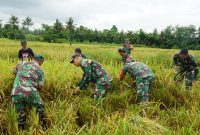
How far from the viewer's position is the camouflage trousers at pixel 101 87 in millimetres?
5981

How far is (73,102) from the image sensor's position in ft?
18.5

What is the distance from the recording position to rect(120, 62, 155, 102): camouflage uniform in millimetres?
6176

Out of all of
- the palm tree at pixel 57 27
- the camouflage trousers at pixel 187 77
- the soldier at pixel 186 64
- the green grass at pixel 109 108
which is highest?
the palm tree at pixel 57 27

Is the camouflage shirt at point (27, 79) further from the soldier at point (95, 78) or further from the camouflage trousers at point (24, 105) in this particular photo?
the soldier at point (95, 78)

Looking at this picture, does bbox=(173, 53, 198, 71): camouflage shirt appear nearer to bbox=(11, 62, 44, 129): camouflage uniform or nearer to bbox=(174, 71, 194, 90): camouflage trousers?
bbox=(174, 71, 194, 90): camouflage trousers

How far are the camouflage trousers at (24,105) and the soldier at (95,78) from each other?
3.17ft

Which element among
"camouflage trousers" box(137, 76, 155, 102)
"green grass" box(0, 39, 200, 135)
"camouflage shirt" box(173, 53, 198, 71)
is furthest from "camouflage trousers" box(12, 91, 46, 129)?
"camouflage shirt" box(173, 53, 198, 71)

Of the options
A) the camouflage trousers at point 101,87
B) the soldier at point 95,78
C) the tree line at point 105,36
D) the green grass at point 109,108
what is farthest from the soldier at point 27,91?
the tree line at point 105,36

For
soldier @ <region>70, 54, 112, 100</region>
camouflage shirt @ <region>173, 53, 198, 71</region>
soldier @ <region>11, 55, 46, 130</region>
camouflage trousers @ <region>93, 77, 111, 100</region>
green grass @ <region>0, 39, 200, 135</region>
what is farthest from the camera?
camouflage shirt @ <region>173, 53, 198, 71</region>

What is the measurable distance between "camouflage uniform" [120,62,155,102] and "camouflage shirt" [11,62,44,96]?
1.90 m

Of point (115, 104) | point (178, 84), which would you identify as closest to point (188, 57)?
point (178, 84)

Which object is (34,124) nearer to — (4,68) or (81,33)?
(4,68)

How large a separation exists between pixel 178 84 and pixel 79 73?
2139 millimetres

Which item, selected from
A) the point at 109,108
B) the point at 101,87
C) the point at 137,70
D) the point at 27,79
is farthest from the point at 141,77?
the point at 27,79
